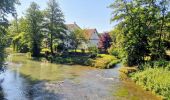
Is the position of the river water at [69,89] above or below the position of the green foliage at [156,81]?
below

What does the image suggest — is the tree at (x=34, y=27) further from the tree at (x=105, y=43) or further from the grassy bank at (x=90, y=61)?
the tree at (x=105, y=43)

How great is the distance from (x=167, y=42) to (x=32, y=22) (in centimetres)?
2708

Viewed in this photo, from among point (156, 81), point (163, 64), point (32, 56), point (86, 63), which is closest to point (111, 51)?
point (86, 63)

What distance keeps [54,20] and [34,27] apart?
441 centimetres

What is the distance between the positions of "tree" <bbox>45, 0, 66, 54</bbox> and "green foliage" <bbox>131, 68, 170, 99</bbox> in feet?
93.7

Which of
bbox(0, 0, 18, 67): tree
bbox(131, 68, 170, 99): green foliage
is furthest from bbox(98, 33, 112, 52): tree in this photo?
bbox(0, 0, 18, 67): tree

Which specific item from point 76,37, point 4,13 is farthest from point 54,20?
point 4,13

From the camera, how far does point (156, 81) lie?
2255cm

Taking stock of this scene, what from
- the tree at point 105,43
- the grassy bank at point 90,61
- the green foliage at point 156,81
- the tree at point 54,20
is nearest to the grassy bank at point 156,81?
the green foliage at point 156,81

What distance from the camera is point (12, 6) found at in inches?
971

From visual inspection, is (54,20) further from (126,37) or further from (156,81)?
(156,81)

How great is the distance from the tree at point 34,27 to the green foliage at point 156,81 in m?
29.3

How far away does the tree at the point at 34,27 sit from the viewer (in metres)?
52.9

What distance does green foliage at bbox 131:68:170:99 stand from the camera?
801 inches
